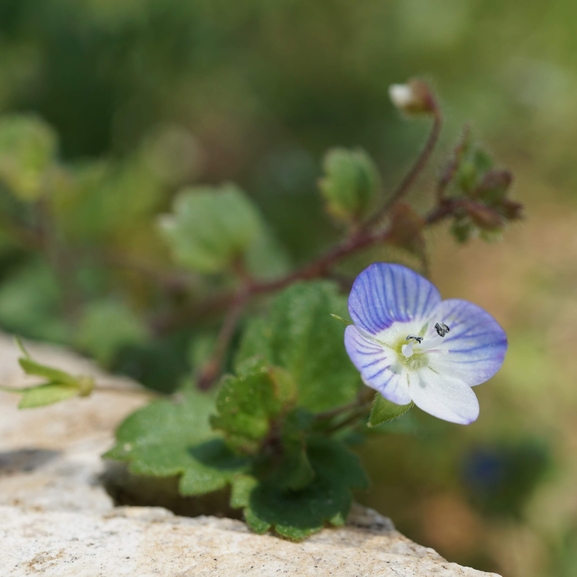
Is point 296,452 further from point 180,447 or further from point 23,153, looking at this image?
point 23,153

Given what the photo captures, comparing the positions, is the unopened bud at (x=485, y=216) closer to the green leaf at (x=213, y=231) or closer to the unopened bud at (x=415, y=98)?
the unopened bud at (x=415, y=98)

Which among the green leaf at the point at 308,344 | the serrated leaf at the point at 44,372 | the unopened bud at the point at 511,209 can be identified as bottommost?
the serrated leaf at the point at 44,372

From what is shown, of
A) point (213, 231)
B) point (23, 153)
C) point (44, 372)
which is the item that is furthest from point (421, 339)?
point (23, 153)

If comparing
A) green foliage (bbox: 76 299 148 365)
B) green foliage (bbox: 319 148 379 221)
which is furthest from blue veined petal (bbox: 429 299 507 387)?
green foliage (bbox: 76 299 148 365)

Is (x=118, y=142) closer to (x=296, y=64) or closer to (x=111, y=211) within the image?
(x=111, y=211)

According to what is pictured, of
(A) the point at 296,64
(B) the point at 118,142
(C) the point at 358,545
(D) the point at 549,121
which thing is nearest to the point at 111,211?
(B) the point at 118,142

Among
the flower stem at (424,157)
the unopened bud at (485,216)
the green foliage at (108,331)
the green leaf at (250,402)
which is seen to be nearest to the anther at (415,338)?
the green leaf at (250,402)
